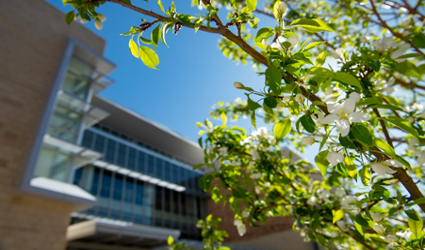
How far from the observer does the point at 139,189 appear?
1447cm

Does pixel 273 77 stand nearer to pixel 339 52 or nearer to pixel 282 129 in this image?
pixel 282 129

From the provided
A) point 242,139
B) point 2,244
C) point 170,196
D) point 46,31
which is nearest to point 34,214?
point 2,244

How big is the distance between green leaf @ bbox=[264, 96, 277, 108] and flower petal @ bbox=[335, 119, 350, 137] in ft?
0.75

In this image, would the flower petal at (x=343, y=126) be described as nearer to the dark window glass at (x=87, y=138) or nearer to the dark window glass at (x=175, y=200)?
the dark window glass at (x=87, y=138)

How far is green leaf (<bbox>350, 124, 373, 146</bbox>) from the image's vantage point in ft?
2.58

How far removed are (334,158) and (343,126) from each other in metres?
0.15

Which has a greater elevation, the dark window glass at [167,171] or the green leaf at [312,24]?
the dark window glass at [167,171]

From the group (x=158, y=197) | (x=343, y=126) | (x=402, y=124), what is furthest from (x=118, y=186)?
(x=402, y=124)

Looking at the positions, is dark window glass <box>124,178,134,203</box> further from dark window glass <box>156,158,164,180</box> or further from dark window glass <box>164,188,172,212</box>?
dark window glass <box>164,188,172,212</box>

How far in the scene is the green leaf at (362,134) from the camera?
79cm

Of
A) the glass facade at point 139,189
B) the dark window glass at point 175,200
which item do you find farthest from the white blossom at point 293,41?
the dark window glass at point 175,200

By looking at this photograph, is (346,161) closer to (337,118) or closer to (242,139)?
(337,118)

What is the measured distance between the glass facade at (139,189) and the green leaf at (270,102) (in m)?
12.4

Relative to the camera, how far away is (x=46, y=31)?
804 cm
